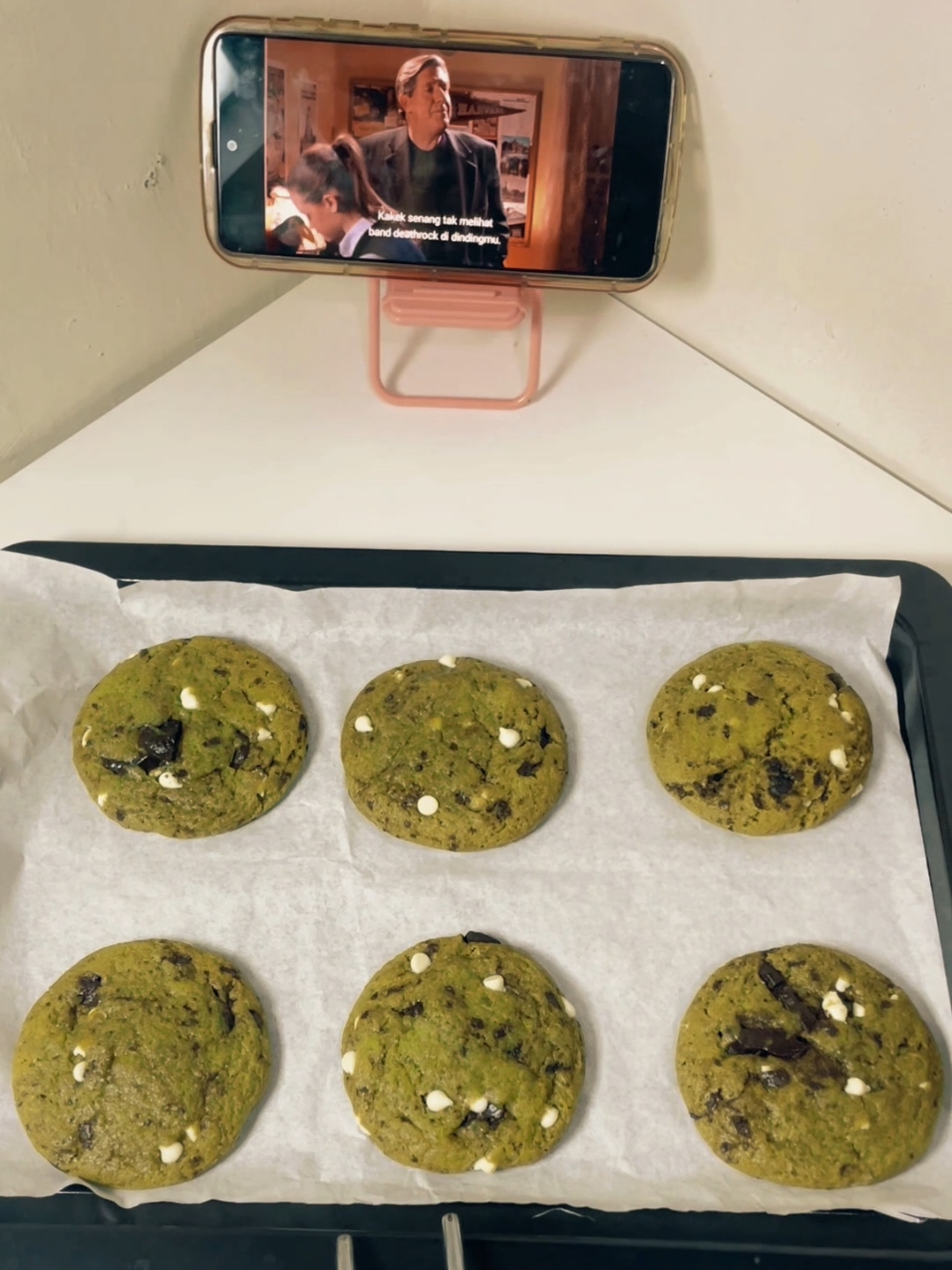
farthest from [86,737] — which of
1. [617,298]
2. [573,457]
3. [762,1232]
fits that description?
[617,298]

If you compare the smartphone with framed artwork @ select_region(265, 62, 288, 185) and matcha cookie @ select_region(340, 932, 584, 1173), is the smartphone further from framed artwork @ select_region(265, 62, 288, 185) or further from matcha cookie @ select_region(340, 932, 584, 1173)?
matcha cookie @ select_region(340, 932, 584, 1173)

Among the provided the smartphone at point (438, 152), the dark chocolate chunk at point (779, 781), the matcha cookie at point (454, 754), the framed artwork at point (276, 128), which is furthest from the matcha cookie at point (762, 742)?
the framed artwork at point (276, 128)

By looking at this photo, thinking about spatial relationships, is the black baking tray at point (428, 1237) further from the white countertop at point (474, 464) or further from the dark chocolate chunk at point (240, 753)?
the white countertop at point (474, 464)

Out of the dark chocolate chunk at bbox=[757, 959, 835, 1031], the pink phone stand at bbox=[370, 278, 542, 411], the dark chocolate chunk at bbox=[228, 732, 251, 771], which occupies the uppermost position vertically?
the pink phone stand at bbox=[370, 278, 542, 411]

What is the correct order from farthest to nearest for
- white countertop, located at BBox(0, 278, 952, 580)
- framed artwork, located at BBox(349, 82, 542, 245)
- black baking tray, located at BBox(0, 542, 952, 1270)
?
white countertop, located at BBox(0, 278, 952, 580) < framed artwork, located at BBox(349, 82, 542, 245) < black baking tray, located at BBox(0, 542, 952, 1270)

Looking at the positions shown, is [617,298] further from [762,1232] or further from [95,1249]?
[95,1249]

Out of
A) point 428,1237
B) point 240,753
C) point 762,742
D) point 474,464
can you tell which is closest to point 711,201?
point 474,464

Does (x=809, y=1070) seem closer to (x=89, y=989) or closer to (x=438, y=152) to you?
(x=89, y=989)

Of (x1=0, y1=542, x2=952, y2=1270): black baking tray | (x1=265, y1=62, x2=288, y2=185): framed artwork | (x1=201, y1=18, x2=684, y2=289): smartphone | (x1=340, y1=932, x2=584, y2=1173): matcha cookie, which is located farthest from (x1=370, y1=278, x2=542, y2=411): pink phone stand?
(x1=0, y1=542, x2=952, y2=1270): black baking tray
